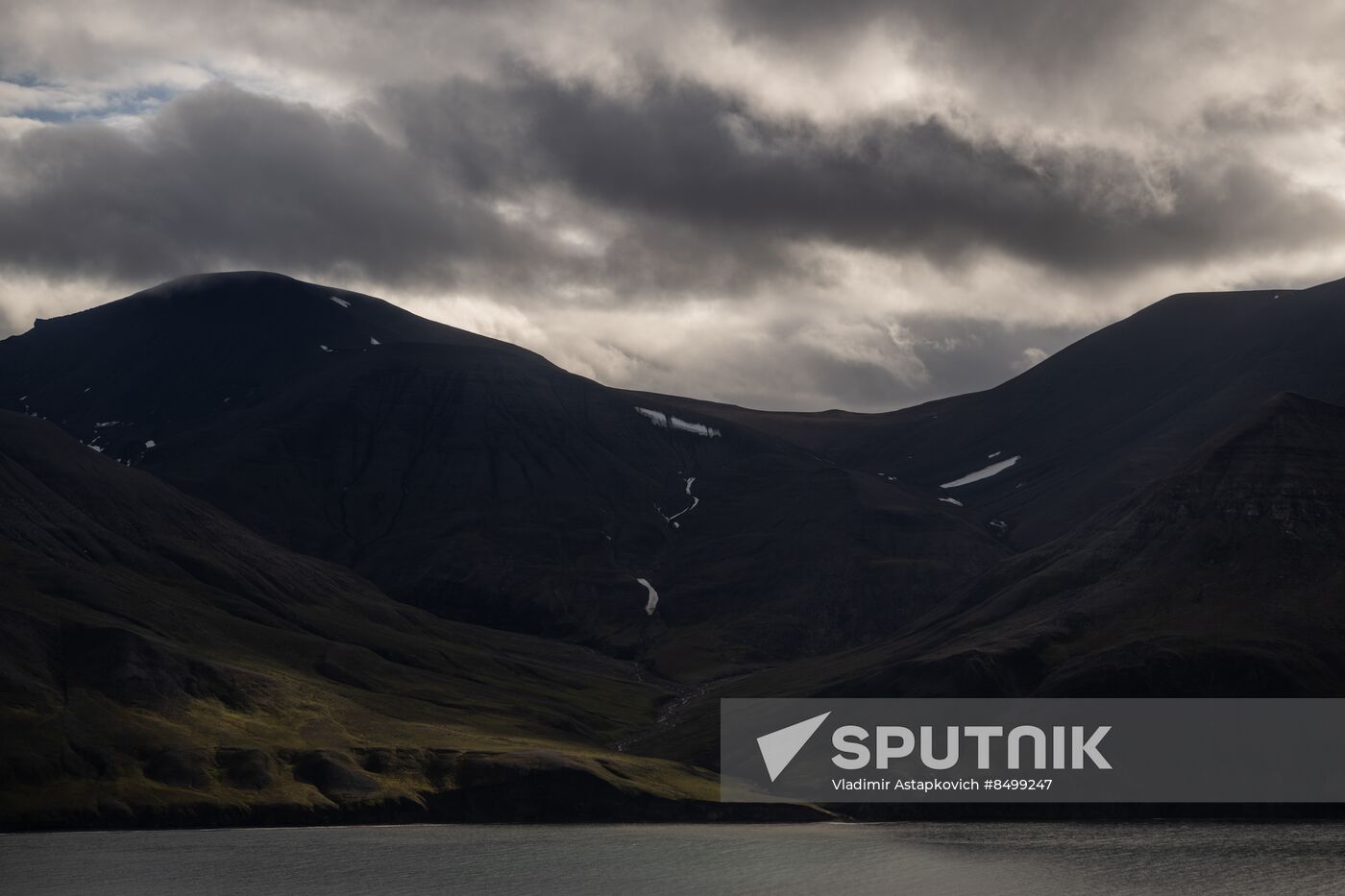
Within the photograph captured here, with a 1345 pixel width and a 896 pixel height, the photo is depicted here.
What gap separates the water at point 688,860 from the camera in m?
134

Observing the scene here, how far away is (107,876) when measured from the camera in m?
136

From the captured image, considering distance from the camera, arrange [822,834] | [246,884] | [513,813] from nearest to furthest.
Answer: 1. [246,884]
2. [822,834]
3. [513,813]

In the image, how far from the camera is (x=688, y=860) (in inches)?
6004

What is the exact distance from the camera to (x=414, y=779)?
→ 643 ft

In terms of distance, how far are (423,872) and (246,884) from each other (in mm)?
16769

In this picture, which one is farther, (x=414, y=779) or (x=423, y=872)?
(x=414, y=779)

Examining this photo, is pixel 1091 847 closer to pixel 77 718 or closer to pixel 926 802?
pixel 926 802

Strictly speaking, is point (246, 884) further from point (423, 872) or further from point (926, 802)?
point (926, 802)

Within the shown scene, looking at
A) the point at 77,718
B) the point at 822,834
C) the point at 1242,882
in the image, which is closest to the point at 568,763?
the point at 822,834

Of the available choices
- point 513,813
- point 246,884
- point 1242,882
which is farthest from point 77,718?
point 1242,882

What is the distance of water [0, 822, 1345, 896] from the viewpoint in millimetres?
133750

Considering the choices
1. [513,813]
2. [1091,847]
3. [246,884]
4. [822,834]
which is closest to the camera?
[246,884]

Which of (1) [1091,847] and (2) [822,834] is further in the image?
(2) [822,834]

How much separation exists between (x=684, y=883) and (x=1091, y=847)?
52.5 m
